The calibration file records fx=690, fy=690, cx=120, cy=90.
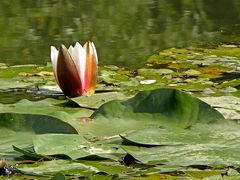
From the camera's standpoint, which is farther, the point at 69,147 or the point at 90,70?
the point at 90,70

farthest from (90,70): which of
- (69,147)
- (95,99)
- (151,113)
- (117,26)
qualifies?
(117,26)

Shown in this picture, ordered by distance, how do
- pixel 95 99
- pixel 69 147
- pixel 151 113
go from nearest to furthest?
pixel 69 147 < pixel 151 113 < pixel 95 99

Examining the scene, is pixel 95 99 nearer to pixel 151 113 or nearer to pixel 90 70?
pixel 90 70

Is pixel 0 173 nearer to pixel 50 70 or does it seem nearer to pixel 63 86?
pixel 63 86

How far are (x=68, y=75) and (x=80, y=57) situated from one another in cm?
6

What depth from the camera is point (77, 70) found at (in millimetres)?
1960

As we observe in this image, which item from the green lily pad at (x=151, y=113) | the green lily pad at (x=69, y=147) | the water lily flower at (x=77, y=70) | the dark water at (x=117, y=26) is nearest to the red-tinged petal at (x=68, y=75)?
the water lily flower at (x=77, y=70)

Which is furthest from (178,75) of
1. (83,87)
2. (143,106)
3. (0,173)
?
(0,173)

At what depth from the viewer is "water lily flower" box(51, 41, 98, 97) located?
1938 millimetres

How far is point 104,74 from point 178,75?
26 cm

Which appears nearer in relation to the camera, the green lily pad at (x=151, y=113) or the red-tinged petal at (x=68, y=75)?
the green lily pad at (x=151, y=113)

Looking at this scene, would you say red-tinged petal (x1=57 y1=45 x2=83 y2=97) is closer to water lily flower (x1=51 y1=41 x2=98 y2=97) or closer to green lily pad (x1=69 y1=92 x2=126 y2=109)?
water lily flower (x1=51 y1=41 x2=98 y2=97)

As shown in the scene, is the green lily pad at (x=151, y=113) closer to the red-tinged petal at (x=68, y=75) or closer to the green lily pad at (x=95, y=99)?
the green lily pad at (x=95, y=99)

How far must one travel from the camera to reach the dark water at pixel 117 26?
10.7 feet
